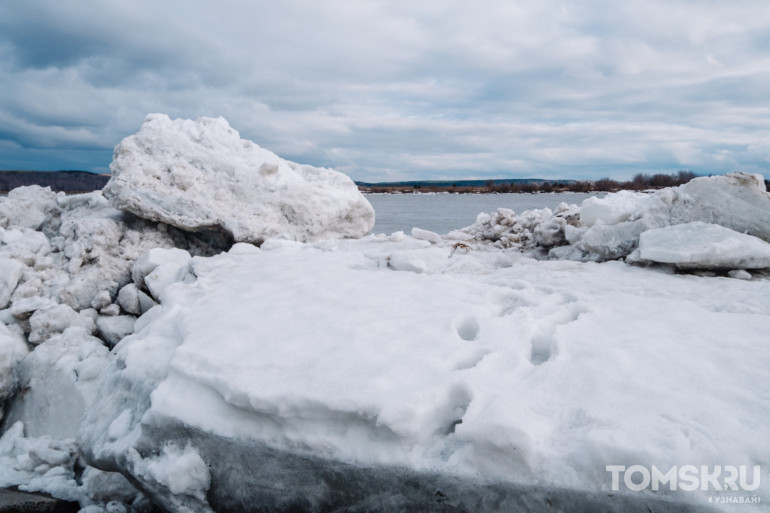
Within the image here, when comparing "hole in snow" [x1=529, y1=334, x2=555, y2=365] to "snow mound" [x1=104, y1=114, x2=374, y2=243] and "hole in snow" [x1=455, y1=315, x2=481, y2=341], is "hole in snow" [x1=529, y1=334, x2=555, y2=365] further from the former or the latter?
"snow mound" [x1=104, y1=114, x2=374, y2=243]

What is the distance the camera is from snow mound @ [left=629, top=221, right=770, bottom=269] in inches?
158

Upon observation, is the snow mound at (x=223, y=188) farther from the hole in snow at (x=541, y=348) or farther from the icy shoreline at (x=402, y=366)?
the hole in snow at (x=541, y=348)

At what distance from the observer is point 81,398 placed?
13.2 ft

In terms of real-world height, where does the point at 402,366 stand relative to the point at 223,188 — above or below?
below

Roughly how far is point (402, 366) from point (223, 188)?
520 centimetres

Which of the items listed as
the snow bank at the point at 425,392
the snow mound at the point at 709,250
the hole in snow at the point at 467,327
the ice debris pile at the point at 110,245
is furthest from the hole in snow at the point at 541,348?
the ice debris pile at the point at 110,245

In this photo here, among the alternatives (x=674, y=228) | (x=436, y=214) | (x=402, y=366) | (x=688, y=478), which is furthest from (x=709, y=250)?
(x=436, y=214)

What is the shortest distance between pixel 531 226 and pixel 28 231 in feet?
22.0

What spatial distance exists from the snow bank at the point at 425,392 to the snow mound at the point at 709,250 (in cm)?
56

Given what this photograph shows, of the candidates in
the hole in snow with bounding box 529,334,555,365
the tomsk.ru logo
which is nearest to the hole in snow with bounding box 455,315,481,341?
the hole in snow with bounding box 529,334,555,365

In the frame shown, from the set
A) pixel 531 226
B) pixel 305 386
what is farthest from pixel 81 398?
pixel 531 226

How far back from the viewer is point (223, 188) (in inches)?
268

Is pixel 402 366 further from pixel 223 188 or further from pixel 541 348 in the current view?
pixel 223 188

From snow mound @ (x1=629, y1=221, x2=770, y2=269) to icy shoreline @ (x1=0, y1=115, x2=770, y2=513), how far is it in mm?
19
